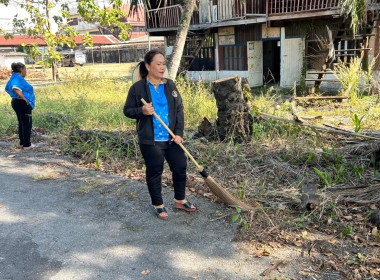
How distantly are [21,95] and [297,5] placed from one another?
10807 millimetres

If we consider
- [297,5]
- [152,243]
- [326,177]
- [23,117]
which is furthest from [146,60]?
[297,5]

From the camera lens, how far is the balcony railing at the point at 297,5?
12736 mm

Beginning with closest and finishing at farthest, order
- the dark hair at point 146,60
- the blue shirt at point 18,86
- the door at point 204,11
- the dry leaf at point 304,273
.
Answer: the dry leaf at point 304,273
the dark hair at point 146,60
the blue shirt at point 18,86
the door at point 204,11

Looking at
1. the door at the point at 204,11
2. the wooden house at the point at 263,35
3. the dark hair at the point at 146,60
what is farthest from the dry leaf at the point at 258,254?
the door at the point at 204,11

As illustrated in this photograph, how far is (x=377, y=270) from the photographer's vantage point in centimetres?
282

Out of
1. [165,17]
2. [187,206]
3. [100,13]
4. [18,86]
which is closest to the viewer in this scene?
[187,206]

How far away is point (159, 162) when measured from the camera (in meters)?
3.78

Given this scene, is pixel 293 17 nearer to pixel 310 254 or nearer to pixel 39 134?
pixel 39 134

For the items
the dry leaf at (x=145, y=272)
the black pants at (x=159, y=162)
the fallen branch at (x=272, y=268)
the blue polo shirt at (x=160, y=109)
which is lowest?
the dry leaf at (x=145, y=272)

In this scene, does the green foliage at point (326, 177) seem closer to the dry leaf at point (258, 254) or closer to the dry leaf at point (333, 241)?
the dry leaf at point (333, 241)

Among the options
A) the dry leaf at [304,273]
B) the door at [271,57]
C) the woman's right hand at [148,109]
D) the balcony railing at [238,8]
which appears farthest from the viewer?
the door at [271,57]

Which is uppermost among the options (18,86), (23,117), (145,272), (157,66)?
(157,66)

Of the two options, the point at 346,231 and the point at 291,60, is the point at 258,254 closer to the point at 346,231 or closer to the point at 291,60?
the point at 346,231

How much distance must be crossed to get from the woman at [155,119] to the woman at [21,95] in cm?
371
